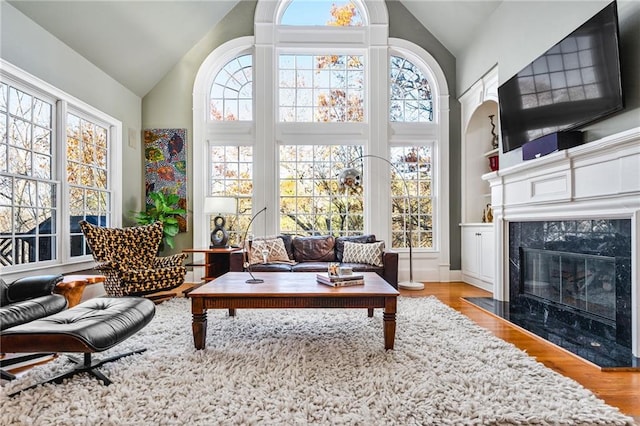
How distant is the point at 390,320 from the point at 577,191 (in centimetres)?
186

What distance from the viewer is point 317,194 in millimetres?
5332

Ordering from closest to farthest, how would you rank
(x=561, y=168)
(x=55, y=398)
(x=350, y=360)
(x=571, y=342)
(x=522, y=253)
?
(x=55, y=398), (x=350, y=360), (x=571, y=342), (x=561, y=168), (x=522, y=253)

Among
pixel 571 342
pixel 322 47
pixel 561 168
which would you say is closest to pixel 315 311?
pixel 571 342

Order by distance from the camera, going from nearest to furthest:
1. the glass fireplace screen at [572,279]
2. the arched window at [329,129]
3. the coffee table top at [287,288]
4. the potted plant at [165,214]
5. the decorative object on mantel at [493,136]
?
the coffee table top at [287,288], the glass fireplace screen at [572,279], the potted plant at [165,214], the decorative object on mantel at [493,136], the arched window at [329,129]

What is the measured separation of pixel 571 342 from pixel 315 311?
2078mm

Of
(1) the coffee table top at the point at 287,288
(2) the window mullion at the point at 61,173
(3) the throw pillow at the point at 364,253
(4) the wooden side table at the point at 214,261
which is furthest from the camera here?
(4) the wooden side table at the point at 214,261

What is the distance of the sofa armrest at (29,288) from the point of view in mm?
2355

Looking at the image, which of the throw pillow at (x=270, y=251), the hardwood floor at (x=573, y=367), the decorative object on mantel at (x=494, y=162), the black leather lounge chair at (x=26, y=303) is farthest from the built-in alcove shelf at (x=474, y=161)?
the black leather lounge chair at (x=26, y=303)

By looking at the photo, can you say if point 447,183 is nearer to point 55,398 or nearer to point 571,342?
point 571,342

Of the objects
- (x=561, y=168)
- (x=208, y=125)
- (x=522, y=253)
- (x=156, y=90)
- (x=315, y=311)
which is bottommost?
(x=315, y=311)

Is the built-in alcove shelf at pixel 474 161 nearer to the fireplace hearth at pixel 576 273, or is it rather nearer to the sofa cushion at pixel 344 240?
the fireplace hearth at pixel 576 273

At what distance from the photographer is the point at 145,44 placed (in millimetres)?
4492

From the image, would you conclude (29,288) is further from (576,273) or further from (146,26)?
(576,273)

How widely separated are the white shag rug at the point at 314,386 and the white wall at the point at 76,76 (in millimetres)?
2692
